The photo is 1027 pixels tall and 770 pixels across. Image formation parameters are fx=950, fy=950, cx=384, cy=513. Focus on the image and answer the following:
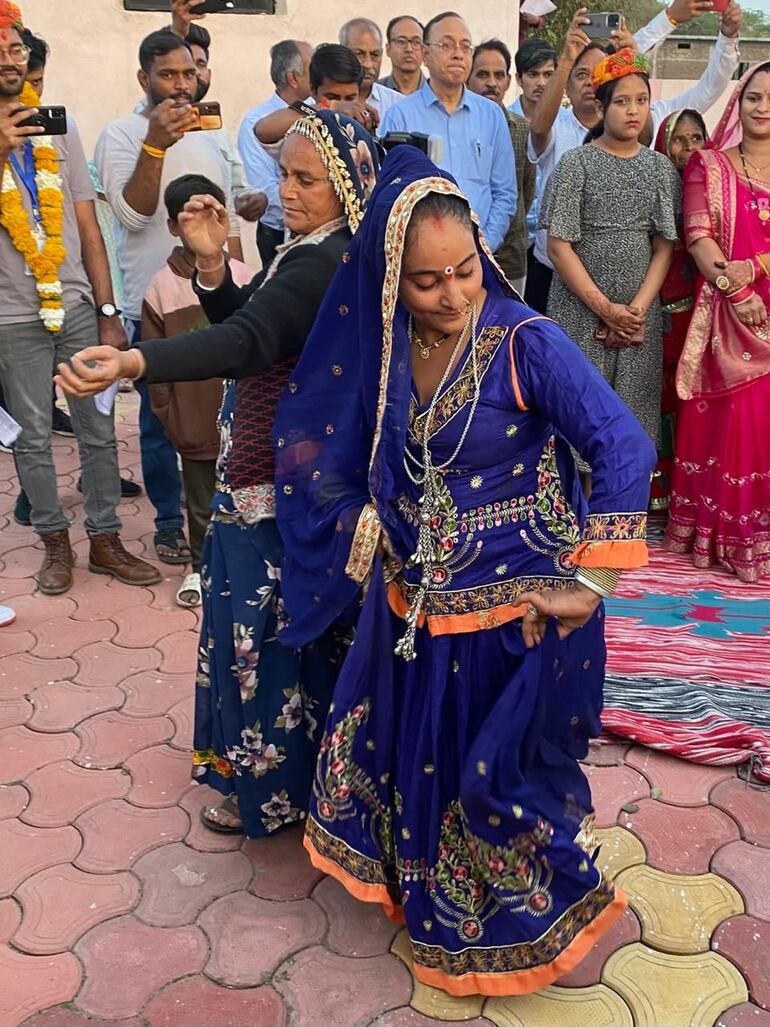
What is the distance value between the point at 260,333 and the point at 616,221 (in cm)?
266

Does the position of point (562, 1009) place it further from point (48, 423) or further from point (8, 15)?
point (8, 15)

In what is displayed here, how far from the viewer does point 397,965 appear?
85.7 inches

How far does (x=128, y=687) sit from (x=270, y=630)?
4.04 ft

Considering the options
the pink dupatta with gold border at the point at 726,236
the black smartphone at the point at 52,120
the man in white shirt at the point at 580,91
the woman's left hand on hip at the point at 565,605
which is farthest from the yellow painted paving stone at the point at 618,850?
the man in white shirt at the point at 580,91

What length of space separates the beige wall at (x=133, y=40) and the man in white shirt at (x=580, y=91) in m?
2.73

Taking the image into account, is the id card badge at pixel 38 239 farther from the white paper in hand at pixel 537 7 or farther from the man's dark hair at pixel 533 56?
the white paper in hand at pixel 537 7

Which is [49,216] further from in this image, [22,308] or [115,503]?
[115,503]

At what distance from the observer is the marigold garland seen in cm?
375

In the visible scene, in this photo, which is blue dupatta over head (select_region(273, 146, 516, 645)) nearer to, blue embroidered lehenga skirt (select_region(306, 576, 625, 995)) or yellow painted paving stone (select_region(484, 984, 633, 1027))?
blue embroidered lehenga skirt (select_region(306, 576, 625, 995))

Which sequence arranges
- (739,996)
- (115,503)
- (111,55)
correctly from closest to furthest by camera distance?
(739,996), (115,503), (111,55)

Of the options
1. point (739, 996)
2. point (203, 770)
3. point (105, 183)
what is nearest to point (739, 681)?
point (739, 996)

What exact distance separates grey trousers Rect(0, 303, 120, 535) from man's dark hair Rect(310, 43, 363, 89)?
1425 mm

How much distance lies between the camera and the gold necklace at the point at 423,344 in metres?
1.92

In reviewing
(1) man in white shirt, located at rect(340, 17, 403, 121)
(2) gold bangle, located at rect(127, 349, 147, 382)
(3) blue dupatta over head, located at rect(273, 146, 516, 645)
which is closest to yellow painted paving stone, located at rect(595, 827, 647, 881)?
(3) blue dupatta over head, located at rect(273, 146, 516, 645)
